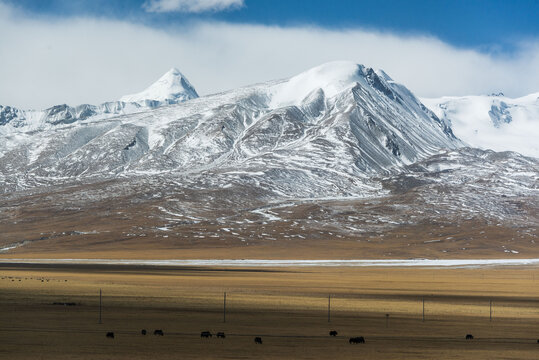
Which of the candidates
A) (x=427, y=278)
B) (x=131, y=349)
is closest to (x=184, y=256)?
(x=427, y=278)

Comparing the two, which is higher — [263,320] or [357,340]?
[263,320]

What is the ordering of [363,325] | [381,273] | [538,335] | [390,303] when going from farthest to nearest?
[381,273] → [390,303] → [363,325] → [538,335]

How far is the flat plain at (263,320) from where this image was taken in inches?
1565

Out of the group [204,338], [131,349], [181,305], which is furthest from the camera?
[181,305]

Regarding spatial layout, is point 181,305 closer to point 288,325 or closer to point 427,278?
point 288,325

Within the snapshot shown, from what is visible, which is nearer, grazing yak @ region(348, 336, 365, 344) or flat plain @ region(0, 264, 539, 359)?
flat plain @ region(0, 264, 539, 359)

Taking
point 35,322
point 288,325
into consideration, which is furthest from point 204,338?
point 35,322

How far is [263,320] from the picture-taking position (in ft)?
178

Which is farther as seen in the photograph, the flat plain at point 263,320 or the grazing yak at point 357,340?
the grazing yak at point 357,340

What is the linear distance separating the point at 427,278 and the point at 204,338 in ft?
262

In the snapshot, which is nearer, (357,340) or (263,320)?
(357,340)

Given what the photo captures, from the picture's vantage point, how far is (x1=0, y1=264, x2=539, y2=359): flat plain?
39.8 metres

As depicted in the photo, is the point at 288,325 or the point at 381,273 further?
the point at 381,273

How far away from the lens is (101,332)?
149 ft
